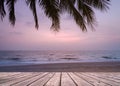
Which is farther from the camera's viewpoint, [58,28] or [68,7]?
[58,28]

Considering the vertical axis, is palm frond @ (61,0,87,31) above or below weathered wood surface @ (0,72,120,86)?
above

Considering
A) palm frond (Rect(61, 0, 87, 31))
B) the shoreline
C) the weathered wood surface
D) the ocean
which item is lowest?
the ocean

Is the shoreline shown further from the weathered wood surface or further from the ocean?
the weathered wood surface

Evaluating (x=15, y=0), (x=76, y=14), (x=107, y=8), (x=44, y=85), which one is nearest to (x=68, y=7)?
(x=76, y=14)

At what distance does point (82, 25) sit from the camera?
4.77 metres

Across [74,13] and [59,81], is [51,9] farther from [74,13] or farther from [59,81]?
[59,81]

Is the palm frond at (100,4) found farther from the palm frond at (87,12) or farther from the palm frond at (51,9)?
the palm frond at (51,9)

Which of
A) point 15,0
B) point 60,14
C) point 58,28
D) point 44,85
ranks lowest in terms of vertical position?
point 44,85

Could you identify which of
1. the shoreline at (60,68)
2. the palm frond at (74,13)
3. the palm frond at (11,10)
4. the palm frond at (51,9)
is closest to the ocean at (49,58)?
the shoreline at (60,68)

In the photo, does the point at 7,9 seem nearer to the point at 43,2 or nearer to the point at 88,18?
the point at 43,2

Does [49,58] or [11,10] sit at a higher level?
[11,10]

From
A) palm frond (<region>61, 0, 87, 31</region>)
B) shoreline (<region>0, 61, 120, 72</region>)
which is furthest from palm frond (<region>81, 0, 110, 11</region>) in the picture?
shoreline (<region>0, 61, 120, 72</region>)

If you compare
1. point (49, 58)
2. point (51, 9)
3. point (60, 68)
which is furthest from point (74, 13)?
point (49, 58)

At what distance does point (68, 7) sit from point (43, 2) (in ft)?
1.94
